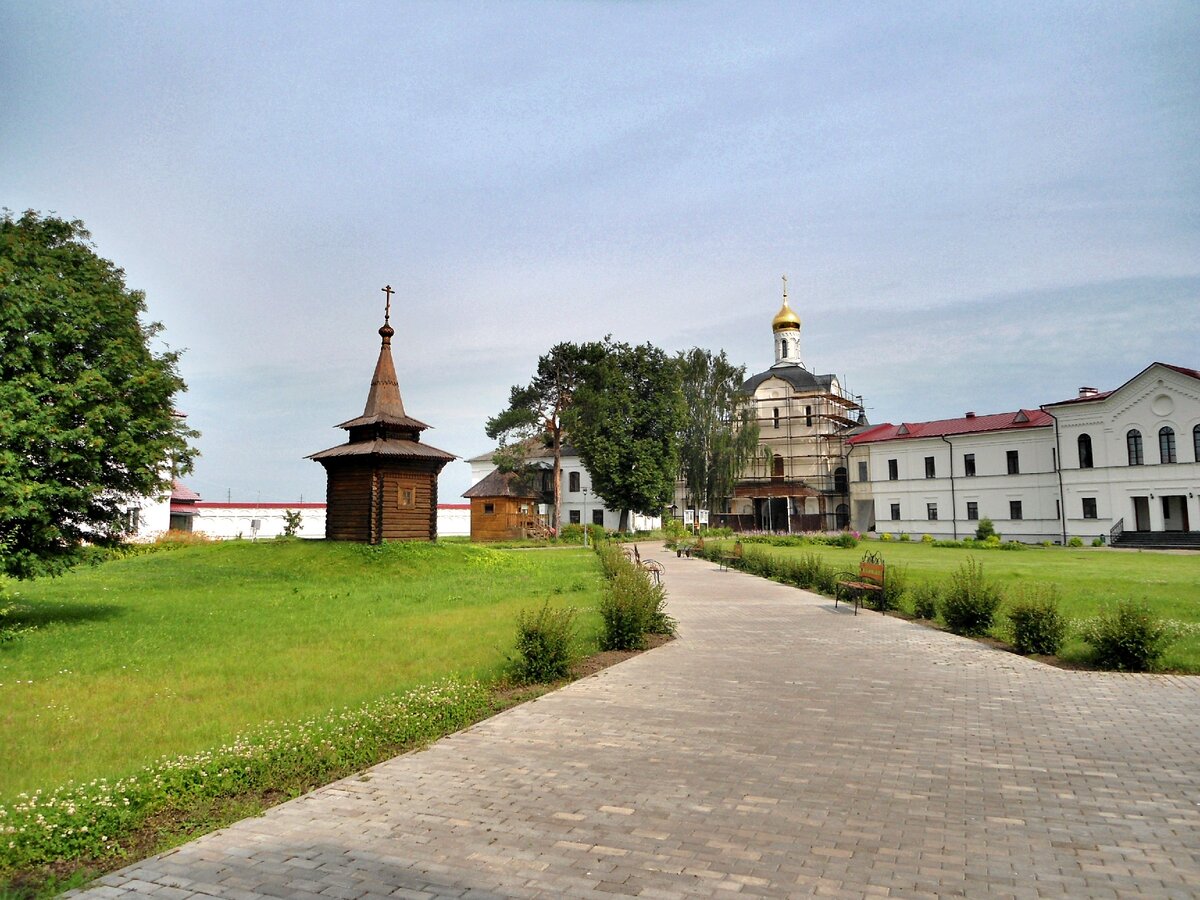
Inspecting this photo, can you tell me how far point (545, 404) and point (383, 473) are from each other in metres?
27.9

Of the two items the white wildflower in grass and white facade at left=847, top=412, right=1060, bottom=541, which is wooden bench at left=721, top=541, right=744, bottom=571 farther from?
white facade at left=847, top=412, right=1060, bottom=541

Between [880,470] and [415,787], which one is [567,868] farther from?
[880,470]

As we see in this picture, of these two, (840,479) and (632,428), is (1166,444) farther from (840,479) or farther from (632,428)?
(632,428)

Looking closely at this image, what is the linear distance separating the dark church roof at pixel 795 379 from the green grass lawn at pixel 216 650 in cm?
3987

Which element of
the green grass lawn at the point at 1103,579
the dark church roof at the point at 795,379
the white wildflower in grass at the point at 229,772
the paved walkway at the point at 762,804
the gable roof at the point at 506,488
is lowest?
the paved walkway at the point at 762,804

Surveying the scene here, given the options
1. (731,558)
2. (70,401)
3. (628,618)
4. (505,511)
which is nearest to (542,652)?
(628,618)

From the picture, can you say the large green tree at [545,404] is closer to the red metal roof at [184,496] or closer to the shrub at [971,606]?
the red metal roof at [184,496]

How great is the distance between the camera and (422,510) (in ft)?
92.6

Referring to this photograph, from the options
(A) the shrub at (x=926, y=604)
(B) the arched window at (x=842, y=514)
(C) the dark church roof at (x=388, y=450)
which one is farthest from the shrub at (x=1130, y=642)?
(B) the arched window at (x=842, y=514)

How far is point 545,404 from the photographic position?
5444cm

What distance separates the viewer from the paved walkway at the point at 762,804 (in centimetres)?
393

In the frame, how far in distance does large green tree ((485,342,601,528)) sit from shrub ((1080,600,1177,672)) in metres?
43.7

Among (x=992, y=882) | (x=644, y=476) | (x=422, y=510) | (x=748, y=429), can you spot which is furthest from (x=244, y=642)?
(x=748, y=429)

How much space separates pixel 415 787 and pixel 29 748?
3539 millimetres
